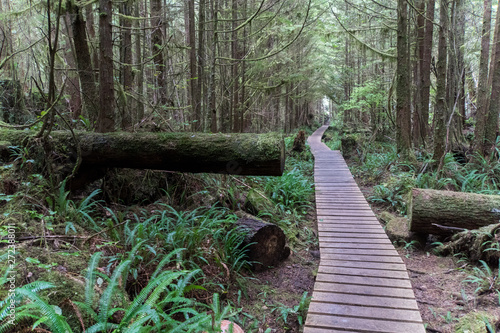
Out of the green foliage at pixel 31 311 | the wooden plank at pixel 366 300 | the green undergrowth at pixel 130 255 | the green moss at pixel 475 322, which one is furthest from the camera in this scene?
the wooden plank at pixel 366 300

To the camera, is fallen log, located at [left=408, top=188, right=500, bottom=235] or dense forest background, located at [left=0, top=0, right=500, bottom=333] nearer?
dense forest background, located at [left=0, top=0, right=500, bottom=333]

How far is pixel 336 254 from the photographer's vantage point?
4562mm

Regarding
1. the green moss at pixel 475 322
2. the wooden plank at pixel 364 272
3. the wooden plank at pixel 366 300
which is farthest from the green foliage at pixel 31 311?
the green moss at pixel 475 322

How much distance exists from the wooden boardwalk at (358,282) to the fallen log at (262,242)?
77 cm

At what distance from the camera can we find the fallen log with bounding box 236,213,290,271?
4.38 m

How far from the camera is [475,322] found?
2.87m

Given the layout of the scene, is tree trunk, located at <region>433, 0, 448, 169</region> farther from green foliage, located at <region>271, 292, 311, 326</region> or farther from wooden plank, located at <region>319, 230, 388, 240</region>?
green foliage, located at <region>271, 292, 311, 326</region>

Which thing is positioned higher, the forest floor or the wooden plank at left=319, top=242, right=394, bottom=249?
the wooden plank at left=319, top=242, right=394, bottom=249

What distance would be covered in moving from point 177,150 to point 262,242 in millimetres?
1948

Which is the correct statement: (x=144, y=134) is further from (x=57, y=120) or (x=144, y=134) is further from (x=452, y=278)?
(x=452, y=278)

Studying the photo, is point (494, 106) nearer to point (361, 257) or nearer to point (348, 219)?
point (348, 219)

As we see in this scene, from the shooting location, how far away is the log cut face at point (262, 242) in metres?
4.38

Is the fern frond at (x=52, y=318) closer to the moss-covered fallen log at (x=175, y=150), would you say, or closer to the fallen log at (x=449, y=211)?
the moss-covered fallen log at (x=175, y=150)

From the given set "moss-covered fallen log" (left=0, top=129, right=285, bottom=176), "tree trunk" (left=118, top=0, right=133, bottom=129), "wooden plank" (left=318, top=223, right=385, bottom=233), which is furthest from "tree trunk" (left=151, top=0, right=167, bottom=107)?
"wooden plank" (left=318, top=223, right=385, bottom=233)
